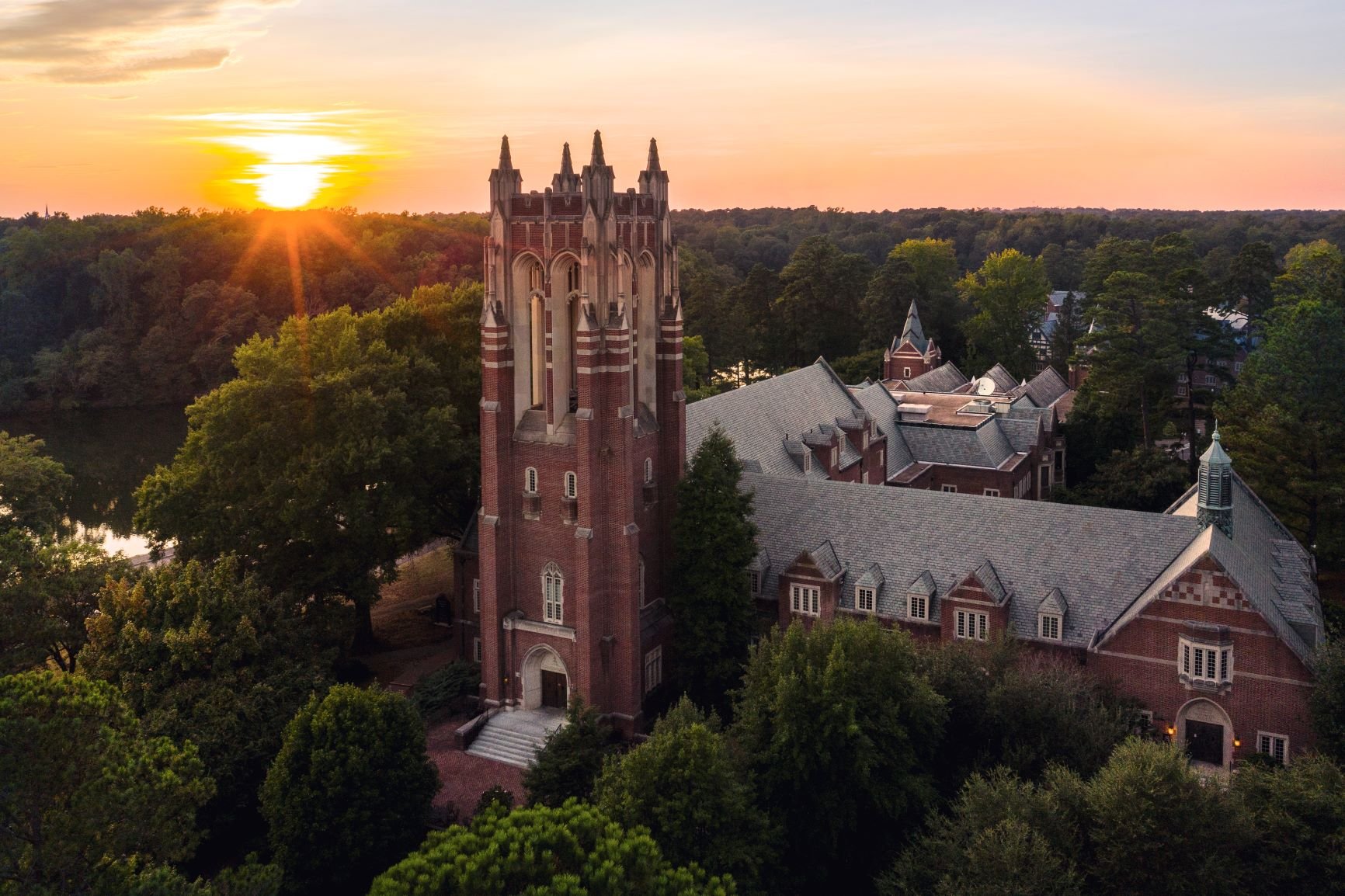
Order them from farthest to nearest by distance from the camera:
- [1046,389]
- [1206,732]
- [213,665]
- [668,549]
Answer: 1. [1046,389]
2. [668,549]
3. [1206,732]
4. [213,665]

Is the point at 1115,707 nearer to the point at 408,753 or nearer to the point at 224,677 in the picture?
the point at 408,753

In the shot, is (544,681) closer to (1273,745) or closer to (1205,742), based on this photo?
(1205,742)

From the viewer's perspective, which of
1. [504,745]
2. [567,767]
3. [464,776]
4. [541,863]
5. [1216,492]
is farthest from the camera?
[504,745]

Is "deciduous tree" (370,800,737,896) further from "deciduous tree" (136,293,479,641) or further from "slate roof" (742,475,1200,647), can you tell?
"deciduous tree" (136,293,479,641)

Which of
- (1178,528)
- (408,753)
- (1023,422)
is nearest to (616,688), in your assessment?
(408,753)

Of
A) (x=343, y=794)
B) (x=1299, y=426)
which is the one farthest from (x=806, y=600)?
(x=1299, y=426)

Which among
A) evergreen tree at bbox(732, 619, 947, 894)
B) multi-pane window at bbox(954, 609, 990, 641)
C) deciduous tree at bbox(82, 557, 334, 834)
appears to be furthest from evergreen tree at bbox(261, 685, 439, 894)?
multi-pane window at bbox(954, 609, 990, 641)
